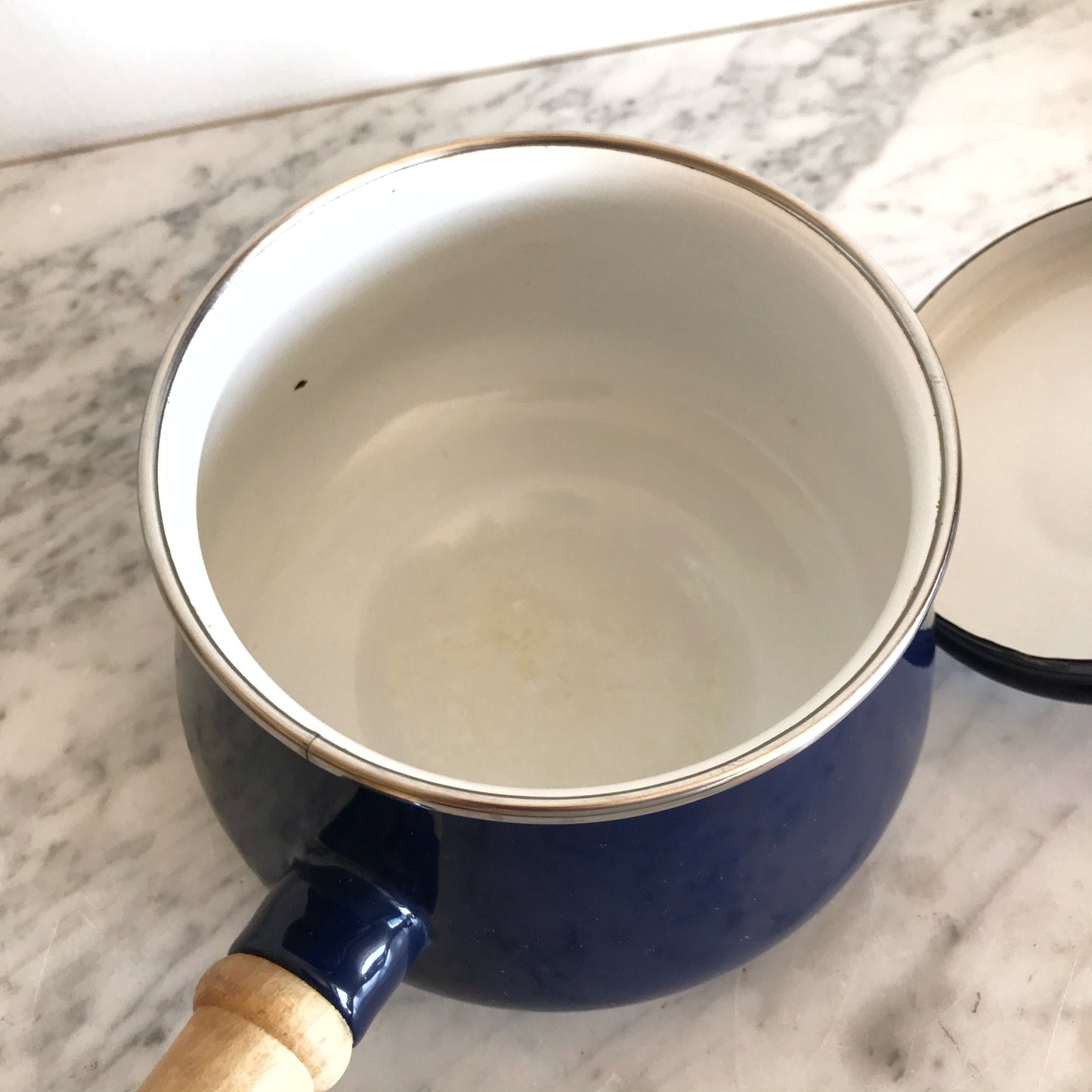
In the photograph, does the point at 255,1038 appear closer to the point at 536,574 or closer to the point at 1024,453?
the point at 536,574

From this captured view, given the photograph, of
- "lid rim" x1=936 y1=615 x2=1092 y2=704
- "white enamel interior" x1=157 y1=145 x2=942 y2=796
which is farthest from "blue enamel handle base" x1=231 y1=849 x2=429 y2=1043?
"lid rim" x1=936 y1=615 x2=1092 y2=704

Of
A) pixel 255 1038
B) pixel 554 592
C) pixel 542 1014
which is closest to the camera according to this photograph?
pixel 255 1038

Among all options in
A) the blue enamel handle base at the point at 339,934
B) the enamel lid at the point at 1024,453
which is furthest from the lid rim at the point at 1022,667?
the blue enamel handle base at the point at 339,934

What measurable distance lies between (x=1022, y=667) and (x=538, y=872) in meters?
0.26

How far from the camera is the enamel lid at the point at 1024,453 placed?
1.65 feet

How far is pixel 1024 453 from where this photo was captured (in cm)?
56

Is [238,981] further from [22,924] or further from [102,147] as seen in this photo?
[102,147]

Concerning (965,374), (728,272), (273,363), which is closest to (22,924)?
(273,363)

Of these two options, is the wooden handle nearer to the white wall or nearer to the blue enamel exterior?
the blue enamel exterior

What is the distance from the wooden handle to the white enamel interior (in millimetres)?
132

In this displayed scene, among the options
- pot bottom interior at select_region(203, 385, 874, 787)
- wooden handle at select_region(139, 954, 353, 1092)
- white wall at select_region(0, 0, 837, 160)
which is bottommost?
pot bottom interior at select_region(203, 385, 874, 787)

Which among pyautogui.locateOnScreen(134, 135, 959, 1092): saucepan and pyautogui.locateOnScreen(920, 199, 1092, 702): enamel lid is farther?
pyautogui.locateOnScreen(920, 199, 1092, 702): enamel lid

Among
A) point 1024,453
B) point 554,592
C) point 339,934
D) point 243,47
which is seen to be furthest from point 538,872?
point 243,47

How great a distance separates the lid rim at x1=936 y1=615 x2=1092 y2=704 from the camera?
0.47 metres
